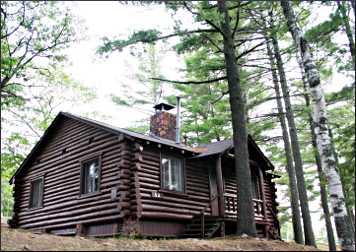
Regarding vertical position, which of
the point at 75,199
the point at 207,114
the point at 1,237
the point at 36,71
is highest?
the point at 36,71

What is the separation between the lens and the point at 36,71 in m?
22.8

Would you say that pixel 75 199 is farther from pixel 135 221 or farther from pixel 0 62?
pixel 0 62

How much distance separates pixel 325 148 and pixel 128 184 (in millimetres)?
6829

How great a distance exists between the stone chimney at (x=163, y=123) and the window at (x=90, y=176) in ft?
13.0

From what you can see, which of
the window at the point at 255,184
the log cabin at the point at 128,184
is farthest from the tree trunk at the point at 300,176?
the window at the point at 255,184

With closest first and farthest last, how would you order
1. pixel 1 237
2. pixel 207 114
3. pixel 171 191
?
1. pixel 1 237
2. pixel 171 191
3. pixel 207 114

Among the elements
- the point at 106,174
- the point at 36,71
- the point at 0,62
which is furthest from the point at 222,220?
the point at 36,71

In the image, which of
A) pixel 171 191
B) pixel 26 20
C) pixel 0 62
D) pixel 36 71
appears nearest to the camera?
pixel 171 191

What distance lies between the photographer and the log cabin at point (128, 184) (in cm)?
1287

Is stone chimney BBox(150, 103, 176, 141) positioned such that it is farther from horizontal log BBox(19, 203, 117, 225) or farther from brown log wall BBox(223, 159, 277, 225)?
horizontal log BBox(19, 203, 117, 225)

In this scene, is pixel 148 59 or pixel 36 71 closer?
pixel 36 71

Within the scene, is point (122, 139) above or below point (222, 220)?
above

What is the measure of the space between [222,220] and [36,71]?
16.0 m

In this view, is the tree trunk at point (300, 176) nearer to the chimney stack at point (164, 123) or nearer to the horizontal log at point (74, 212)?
the chimney stack at point (164, 123)
